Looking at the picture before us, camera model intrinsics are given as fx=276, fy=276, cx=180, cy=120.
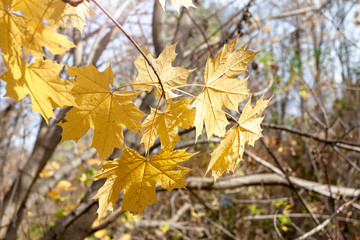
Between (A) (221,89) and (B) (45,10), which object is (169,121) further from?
(B) (45,10)

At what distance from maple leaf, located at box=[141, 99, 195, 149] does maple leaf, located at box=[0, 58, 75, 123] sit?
7.7 inches

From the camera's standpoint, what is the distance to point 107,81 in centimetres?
64

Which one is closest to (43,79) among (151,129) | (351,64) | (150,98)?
(151,129)

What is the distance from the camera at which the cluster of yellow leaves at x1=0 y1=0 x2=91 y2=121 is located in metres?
0.54

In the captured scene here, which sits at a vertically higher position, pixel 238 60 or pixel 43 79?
pixel 238 60

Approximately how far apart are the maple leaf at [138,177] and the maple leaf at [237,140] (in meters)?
0.08

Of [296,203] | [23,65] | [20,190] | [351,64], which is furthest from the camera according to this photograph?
[351,64]

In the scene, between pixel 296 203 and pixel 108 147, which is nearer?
pixel 108 147

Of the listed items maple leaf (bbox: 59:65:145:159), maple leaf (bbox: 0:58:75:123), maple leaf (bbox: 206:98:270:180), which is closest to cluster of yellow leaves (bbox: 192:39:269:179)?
maple leaf (bbox: 206:98:270:180)

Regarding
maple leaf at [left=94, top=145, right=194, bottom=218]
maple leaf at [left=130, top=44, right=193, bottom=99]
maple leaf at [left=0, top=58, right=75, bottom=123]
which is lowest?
maple leaf at [left=94, top=145, right=194, bottom=218]

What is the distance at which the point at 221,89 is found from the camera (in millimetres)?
706

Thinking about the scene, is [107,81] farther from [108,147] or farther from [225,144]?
[225,144]

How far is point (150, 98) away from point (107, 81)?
3.59 ft

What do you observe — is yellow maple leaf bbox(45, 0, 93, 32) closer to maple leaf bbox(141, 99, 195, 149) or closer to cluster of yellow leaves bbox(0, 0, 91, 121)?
cluster of yellow leaves bbox(0, 0, 91, 121)
